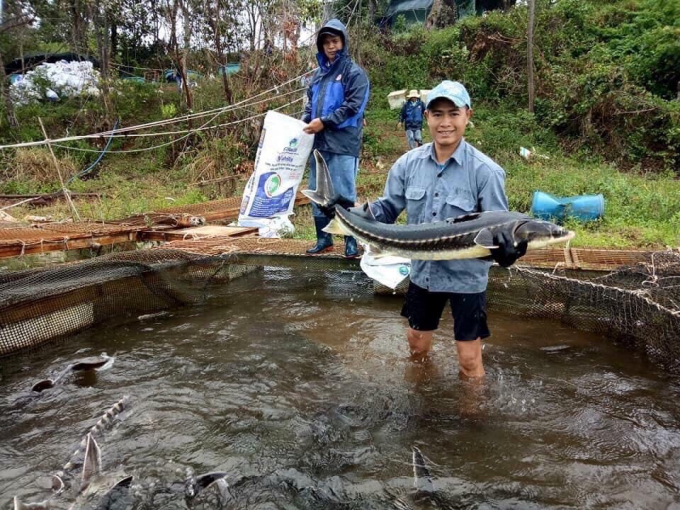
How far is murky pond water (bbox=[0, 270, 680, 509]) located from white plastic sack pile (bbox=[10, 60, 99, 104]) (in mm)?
12962

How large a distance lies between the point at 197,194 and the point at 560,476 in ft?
27.1

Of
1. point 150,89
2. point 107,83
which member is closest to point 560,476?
point 107,83

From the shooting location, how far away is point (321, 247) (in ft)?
18.1

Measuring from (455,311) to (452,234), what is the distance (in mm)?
553

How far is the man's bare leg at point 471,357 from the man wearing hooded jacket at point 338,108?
2.18 metres

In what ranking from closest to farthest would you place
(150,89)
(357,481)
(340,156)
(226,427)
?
(357,481)
(226,427)
(340,156)
(150,89)

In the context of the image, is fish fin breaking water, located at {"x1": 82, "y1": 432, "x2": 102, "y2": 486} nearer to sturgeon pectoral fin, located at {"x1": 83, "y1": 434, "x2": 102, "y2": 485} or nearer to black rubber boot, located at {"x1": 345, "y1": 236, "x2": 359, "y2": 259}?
sturgeon pectoral fin, located at {"x1": 83, "y1": 434, "x2": 102, "y2": 485}

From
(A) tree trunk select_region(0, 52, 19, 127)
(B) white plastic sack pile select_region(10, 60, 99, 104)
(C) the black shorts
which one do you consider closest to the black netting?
(C) the black shorts

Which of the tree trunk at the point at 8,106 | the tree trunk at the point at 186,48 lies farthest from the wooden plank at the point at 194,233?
the tree trunk at the point at 8,106

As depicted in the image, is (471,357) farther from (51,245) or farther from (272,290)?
(51,245)

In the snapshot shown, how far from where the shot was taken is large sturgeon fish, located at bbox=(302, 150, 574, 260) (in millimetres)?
2463

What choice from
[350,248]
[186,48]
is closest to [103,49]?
[186,48]

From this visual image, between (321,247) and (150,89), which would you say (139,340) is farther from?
(150,89)

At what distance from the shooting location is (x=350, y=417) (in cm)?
328
